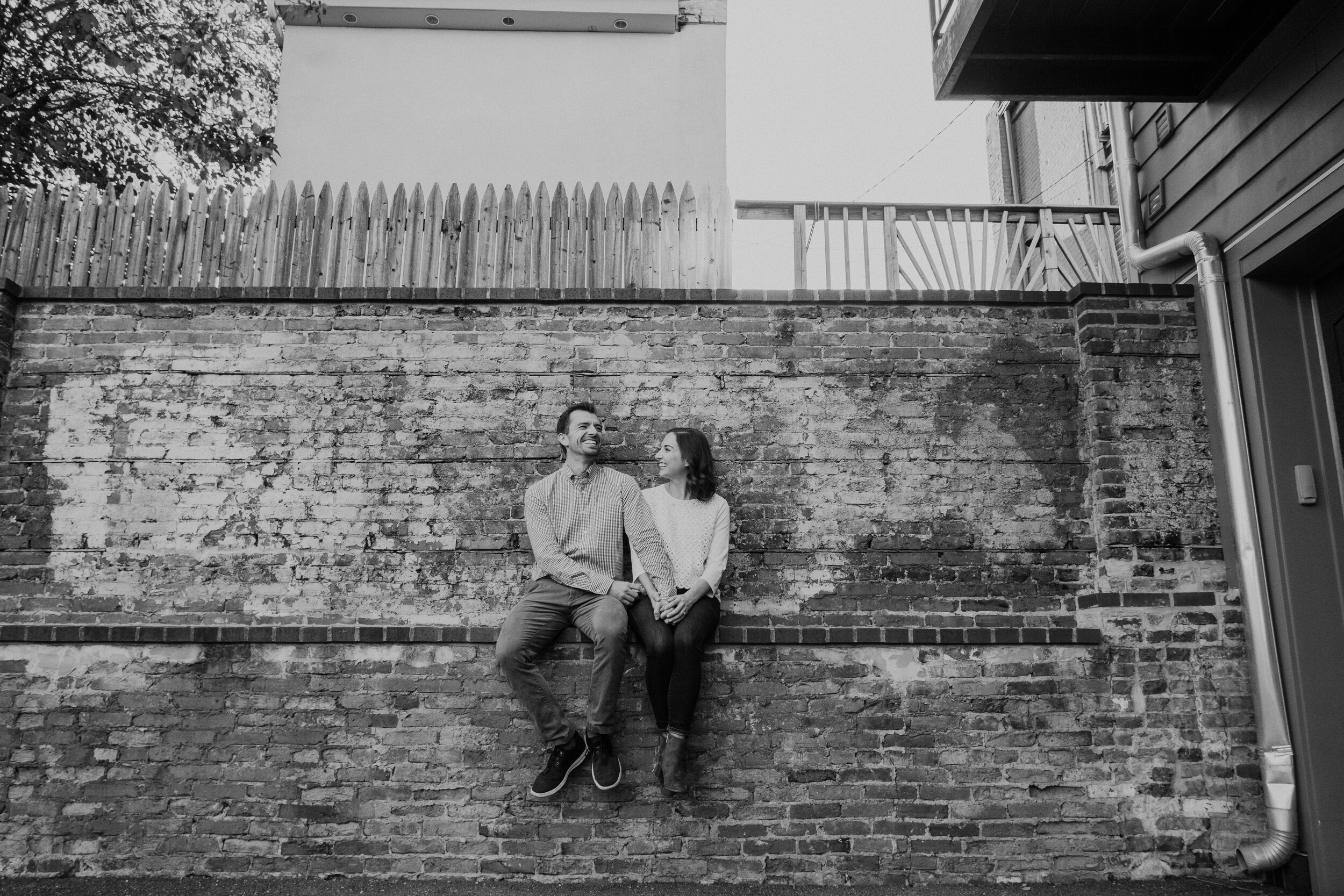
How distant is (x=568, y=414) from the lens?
14.1 feet

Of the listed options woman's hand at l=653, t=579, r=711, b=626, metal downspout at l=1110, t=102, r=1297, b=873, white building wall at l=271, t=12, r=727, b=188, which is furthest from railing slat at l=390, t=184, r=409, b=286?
metal downspout at l=1110, t=102, r=1297, b=873

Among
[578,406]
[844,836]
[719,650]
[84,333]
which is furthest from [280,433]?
[844,836]

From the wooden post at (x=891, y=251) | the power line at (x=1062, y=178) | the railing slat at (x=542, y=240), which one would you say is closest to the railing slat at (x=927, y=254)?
the wooden post at (x=891, y=251)

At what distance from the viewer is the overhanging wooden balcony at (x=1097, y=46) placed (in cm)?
422

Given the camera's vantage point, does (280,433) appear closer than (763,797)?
No

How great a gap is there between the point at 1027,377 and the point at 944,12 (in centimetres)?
215

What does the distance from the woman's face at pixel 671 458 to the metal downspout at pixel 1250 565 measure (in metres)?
2.74

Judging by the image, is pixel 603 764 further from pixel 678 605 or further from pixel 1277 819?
pixel 1277 819

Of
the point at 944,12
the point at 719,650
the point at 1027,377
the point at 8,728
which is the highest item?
the point at 944,12

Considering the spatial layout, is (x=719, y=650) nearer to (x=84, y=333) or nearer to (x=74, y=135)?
(x=84, y=333)

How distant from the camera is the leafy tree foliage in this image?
6.98 metres

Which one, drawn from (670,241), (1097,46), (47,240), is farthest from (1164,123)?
(47,240)

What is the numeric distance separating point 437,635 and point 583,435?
3.98 ft

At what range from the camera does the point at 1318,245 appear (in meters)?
3.92
